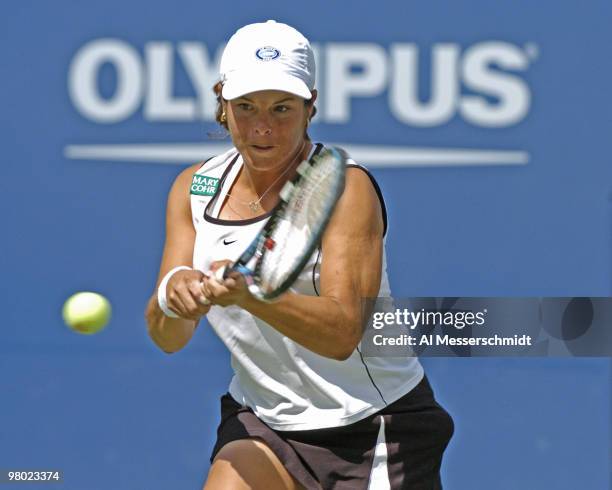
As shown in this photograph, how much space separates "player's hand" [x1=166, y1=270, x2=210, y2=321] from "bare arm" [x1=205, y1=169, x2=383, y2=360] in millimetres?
62

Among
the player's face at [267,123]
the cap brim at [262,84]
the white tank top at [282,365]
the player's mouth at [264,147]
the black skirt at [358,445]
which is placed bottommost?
the black skirt at [358,445]

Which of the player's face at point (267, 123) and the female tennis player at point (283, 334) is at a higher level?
the player's face at point (267, 123)

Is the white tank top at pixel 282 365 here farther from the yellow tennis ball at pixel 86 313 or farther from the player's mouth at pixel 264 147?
the yellow tennis ball at pixel 86 313

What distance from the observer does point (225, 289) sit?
234 cm

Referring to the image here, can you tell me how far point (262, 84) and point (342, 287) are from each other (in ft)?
1.35

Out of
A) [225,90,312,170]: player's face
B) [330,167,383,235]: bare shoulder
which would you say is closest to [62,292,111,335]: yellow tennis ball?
[225,90,312,170]: player's face

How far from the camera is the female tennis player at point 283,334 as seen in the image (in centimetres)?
261

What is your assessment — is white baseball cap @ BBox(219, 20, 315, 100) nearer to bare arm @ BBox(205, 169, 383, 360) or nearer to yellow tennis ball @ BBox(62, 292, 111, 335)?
bare arm @ BBox(205, 169, 383, 360)

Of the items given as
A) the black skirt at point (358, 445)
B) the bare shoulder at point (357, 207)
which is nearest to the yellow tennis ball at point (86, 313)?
the black skirt at point (358, 445)

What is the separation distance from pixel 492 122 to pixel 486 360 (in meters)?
0.70

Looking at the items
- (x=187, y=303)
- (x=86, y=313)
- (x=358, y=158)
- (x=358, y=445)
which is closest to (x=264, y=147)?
(x=187, y=303)

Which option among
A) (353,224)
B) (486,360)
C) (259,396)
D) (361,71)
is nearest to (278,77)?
(353,224)

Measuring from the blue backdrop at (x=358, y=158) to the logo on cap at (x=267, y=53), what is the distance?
1.37 meters

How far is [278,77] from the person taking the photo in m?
2.59
